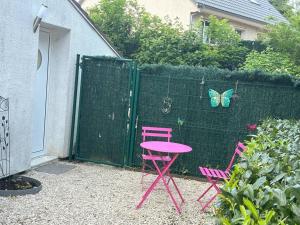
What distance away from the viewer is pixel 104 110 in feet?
26.7

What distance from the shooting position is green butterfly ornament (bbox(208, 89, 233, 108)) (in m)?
7.43

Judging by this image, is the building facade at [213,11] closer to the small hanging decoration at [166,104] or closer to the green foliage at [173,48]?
the green foliage at [173,48]

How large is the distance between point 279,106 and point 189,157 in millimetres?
1913

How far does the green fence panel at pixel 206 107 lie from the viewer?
7316 millimetres

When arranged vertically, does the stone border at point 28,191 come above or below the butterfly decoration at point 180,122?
below

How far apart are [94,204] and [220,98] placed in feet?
10.4

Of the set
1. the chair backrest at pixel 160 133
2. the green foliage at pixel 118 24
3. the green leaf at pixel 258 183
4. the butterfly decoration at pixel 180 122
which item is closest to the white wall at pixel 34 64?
the chair backrest at pixel 160 133

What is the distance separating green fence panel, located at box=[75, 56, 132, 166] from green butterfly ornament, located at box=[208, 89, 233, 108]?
164cm

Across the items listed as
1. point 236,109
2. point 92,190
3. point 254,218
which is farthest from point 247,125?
point 254,218

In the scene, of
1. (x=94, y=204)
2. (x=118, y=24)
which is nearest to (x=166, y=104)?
(x=94, y=204)

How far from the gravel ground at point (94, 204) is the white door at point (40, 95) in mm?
880

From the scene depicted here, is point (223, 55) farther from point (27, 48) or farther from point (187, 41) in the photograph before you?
point (27, 48)

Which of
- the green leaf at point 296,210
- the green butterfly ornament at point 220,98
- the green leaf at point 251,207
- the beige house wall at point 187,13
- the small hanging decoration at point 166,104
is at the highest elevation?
the beige house wall at point 187,13

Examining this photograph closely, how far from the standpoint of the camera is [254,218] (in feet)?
6.39
